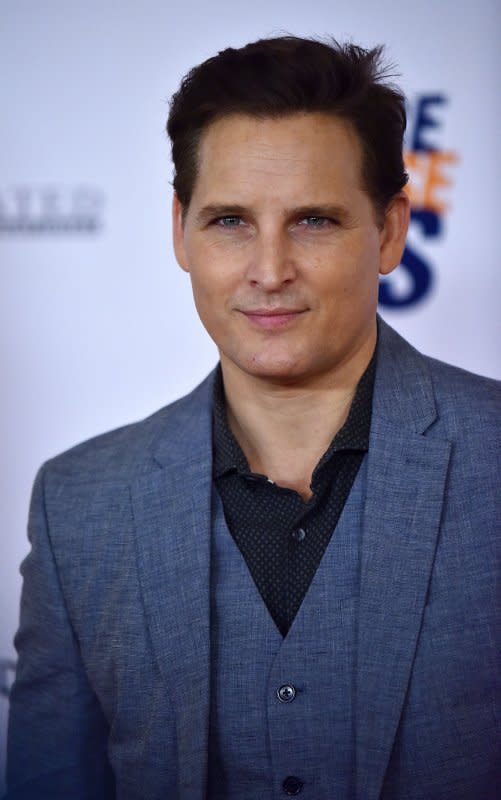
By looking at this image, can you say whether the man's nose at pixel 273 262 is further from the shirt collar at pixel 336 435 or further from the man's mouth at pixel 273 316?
the shirt collar at pixel 336 435

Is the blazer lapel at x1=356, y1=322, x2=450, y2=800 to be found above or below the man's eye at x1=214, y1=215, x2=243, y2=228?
below

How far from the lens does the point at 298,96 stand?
5.53 feet

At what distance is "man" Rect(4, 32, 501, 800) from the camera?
1.63 metres

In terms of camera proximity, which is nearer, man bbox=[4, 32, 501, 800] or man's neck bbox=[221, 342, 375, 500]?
man bbox=[4, 32, 501, 800]

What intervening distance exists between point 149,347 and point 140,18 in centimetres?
97

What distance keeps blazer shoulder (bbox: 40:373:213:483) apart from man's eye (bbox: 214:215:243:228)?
1.23 ft

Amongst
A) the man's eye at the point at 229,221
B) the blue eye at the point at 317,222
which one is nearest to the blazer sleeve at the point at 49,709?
the man's eye at the point at 229,221

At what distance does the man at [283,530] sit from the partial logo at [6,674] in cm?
110

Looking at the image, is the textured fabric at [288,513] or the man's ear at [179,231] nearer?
the textured fabric at [288,513]

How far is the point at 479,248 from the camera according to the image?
273cm

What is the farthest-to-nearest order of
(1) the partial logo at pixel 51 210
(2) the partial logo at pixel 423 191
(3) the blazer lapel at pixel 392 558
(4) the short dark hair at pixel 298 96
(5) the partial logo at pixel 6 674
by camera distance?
1. (5) the partial logo at pixel 6 674
2. (1) the partial logo at pixel 51 210
3. (2) the partial logo at pixel 423 191
4. (4) the short dark hair at pixel 298 96
5. (3) the blazer lapel at pixel 392 558

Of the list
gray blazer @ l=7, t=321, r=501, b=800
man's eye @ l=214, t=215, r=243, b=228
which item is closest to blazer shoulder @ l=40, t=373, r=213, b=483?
gray blazer @ l=7, t=321, r=501, b=800

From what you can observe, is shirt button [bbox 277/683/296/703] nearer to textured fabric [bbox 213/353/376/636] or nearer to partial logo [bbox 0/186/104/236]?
textured fabric [bbox 213/353/376/636]

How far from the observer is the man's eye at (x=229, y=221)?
175 cm
